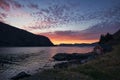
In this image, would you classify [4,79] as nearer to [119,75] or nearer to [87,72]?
[87,72]

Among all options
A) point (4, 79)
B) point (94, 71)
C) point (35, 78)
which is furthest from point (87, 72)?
point (4, 79)

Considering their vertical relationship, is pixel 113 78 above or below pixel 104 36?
below

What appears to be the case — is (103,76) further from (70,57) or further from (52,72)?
(70,57)

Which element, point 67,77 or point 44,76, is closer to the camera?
point 67,77

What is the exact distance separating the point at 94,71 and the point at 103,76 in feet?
6.51

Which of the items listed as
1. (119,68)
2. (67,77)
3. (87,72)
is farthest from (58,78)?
(119,68)

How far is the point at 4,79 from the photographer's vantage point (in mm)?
43000

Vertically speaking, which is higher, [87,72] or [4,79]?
[87,72]

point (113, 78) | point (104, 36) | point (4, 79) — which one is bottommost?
point (4, 79)

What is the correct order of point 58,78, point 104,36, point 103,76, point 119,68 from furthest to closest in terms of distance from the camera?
1. point 104,36
2. point 119,68
3. point 103,76
4. point 58,78

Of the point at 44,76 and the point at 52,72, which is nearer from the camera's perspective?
the point at 44,76

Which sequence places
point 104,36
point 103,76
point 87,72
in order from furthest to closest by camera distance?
point 104,36 → point 87,72 → point 103,76

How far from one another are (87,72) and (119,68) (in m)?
5.16

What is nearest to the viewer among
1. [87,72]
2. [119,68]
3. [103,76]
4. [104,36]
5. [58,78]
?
[58,78]
